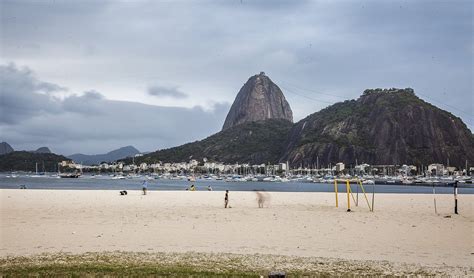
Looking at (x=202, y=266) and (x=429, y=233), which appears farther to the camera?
(x=429, y=233)

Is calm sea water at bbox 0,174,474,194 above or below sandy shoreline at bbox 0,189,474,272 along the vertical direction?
below

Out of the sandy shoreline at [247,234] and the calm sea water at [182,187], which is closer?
the sandy shoreline at [247,234]

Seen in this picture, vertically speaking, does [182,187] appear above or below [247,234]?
below

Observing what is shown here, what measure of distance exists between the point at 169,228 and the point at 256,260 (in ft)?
25.8

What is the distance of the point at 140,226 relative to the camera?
2056 centimetres

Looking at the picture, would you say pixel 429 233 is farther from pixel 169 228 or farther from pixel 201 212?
pixel 201 212

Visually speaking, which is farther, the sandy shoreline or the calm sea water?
A: the calm sea water

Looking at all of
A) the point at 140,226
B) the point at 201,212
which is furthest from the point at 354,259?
the point at 201,212

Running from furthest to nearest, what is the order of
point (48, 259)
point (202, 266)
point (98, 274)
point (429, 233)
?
point (429, 233) → point (48, 259) → point (202, 266) → point (98, 274)

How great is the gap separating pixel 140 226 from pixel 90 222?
8.81 ft

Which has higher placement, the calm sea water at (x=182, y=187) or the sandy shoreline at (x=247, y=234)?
the sandy shoreline at (x=247, y=234)

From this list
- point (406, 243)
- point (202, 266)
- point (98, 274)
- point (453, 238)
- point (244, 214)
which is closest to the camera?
point (98, 274)

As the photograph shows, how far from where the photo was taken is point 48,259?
12602mm

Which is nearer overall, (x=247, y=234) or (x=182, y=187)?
(x=247, y=234)
